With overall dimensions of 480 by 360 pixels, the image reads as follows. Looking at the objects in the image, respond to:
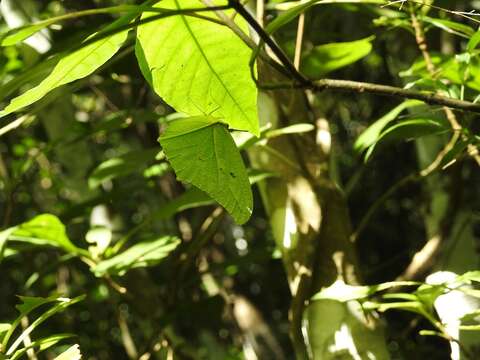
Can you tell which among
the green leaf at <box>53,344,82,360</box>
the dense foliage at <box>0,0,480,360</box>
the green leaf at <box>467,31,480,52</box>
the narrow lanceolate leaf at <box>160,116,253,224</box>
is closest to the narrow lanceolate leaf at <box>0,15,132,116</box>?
the dense foliage at <box>0,0,480,360</box>

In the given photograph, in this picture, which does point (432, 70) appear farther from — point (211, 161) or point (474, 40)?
point (211, 161)

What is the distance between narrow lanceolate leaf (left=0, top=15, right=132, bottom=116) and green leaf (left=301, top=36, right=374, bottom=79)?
482 mm

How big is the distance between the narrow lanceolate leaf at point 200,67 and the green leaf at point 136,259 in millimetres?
441

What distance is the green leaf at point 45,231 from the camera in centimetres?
103

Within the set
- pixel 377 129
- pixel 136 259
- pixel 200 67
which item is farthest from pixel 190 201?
pixel 200 67

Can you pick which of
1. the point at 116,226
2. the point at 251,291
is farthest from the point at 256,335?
the point at 116,226

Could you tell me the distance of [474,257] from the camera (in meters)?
1.20

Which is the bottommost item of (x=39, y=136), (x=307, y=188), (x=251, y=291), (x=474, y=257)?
(x=251, y=291)

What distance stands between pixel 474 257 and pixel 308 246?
0.41 meters

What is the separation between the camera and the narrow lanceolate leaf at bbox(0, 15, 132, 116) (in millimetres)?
569

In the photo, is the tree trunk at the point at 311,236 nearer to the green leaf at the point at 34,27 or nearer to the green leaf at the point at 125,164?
the green leaf at the point at 125,164

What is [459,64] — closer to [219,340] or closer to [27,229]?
[27,229]

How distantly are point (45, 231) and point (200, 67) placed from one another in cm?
52

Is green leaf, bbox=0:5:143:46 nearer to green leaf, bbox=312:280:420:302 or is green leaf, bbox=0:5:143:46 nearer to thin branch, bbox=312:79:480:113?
A: thin branch, bbox=312:79:480:113
